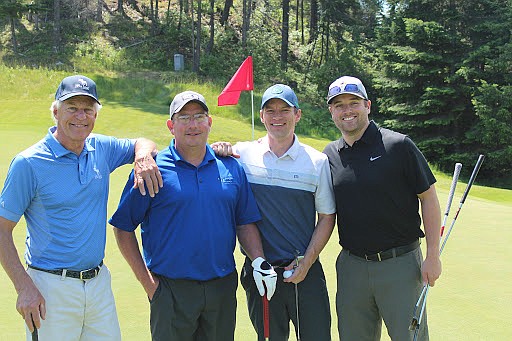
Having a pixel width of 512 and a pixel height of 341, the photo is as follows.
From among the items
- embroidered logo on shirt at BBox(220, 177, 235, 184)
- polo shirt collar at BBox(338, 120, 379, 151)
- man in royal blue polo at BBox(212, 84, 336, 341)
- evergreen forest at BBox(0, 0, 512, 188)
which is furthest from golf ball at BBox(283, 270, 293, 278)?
evergreen forest at BBox(0, 0, 512, 188)

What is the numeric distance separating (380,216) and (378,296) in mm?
480

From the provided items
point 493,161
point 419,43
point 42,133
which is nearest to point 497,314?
point 42,133

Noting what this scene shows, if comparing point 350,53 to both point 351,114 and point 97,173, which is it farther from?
point 97,173

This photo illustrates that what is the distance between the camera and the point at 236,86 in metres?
10.3

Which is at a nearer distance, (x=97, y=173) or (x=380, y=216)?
(x=97, y=173)

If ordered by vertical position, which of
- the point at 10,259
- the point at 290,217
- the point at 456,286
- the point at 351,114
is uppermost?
the point at 351,114

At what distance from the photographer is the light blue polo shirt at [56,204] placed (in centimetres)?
263

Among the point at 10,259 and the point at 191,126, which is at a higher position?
the point at 191,126

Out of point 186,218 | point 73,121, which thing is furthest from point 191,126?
point 73,121

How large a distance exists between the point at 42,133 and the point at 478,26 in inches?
676

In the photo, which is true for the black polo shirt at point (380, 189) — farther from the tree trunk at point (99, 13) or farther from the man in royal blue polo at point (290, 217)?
the tree trunk at point (99, 13)

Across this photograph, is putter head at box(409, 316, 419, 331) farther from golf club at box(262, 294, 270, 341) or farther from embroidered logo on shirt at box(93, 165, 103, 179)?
embroidered logo on shirt at box(93, 165, 103, 179)

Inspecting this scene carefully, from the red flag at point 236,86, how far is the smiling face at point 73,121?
7107 mm

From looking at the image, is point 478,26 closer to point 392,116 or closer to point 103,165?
point 392,116
